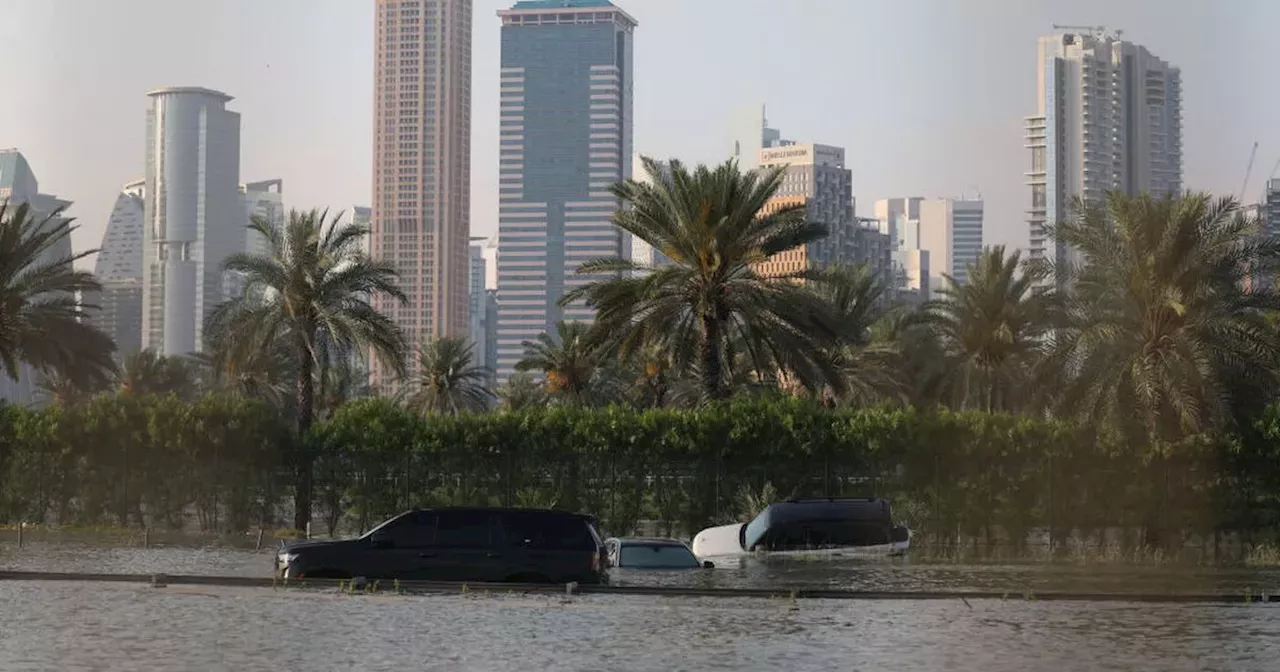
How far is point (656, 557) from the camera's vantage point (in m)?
32.0

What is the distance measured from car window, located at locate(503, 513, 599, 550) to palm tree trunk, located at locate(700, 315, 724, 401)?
1801 centimetres

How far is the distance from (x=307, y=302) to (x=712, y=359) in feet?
38.0

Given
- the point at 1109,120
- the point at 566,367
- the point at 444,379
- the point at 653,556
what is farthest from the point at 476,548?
the point at 1109,120

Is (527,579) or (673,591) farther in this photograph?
(527,579)

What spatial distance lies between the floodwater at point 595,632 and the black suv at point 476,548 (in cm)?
148

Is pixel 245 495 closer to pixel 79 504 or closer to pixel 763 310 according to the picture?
pixel 79 504

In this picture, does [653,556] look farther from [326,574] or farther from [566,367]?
[566,367]

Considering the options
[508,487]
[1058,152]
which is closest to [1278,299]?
[508,487]

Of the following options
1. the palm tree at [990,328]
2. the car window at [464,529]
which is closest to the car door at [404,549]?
the car window at [464,529]

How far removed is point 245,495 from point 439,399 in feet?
126

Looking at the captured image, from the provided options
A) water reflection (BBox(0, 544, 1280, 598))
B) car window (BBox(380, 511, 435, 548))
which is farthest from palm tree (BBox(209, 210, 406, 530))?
car window (BBox(380, 511, 435, 548))

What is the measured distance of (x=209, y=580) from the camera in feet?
88.5

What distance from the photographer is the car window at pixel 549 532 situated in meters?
27.5

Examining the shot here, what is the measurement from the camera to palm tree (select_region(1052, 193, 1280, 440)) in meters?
39.9
